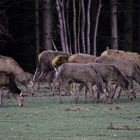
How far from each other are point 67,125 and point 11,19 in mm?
28318

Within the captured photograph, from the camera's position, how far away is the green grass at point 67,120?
50.0 ft

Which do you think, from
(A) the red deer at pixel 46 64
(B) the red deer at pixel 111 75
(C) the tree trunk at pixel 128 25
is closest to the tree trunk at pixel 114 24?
(C) the tree trunk at pixel 128 25

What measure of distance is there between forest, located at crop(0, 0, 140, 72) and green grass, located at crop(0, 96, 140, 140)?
50.0 feet

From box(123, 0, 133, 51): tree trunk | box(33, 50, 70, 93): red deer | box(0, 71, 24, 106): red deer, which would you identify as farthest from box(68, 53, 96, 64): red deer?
box(123, 0, 133, 51): tree trunk

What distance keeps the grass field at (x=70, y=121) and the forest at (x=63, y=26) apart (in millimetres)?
15723

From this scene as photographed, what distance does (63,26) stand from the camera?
3862 cm

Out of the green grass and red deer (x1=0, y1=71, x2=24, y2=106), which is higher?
red deer (x1=0, y1=71, x2=24, y2=106)

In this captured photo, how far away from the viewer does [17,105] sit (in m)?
22.1

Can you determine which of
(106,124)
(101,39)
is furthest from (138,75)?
(101,39)

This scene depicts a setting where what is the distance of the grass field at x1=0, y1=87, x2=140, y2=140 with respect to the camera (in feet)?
50.0

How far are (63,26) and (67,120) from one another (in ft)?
69.4

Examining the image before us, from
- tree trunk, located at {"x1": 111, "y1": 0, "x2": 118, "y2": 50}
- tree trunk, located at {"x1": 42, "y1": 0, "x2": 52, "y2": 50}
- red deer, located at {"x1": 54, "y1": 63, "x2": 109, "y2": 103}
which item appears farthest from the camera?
tree trunk, located at {"x1": 111, "y1": 0, "x2": 118, "y2": 50}

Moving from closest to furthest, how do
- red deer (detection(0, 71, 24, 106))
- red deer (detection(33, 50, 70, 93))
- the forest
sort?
1. red deer (detection(0, 71, 24, 106))
2. red deer (detection(33, 50, 70, 93))
3. the forest

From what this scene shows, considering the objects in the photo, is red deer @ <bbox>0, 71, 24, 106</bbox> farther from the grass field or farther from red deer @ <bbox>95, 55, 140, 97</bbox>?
red deer @ <bbox>95, 55, 140, 97</bbox>
